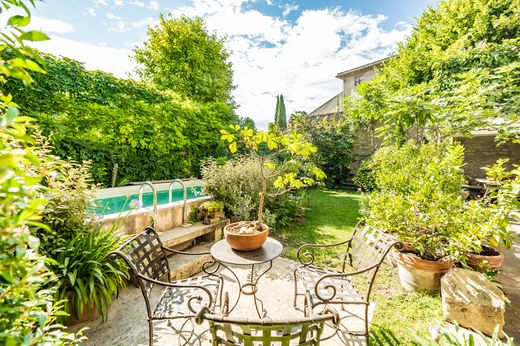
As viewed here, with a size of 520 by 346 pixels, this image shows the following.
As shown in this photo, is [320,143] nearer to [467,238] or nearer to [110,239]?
[467,238]

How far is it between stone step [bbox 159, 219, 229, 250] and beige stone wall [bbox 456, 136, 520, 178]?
11426 mm

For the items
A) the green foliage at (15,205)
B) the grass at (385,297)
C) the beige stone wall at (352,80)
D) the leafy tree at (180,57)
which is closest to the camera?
the green foliage at (15,205)

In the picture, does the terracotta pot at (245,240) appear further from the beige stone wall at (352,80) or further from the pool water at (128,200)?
the beige stone wall at (352,80)

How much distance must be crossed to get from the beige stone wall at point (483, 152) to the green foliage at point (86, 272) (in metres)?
13.1

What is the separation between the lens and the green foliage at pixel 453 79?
3.17 metres

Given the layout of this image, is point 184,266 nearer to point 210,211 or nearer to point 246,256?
point 210,211

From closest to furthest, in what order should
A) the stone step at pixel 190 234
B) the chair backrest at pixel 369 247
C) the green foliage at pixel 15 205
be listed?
the green foliage at pixel 15 205
the chair backrest at pixel 369 247
the stone step at pixel 190 234

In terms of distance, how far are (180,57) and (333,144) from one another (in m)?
10.3

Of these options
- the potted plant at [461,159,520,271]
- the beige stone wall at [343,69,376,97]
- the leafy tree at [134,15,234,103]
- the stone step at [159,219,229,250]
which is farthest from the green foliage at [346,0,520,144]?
the leafy tree at [134,15,234,103]

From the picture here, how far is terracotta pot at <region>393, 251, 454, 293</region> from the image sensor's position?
277cm

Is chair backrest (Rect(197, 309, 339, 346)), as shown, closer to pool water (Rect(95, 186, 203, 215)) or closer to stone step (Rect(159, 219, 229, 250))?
stone step (Rect(159, 219, 229, 250))

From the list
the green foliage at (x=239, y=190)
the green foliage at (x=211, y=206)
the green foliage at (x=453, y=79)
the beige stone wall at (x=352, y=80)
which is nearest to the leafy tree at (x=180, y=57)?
the green foliage at (x=239, y=190)

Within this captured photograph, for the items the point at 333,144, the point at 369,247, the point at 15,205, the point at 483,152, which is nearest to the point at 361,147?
the point at 333,144

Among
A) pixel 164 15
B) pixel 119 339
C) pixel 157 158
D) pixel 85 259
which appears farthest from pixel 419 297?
pixel 164 15
